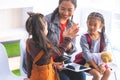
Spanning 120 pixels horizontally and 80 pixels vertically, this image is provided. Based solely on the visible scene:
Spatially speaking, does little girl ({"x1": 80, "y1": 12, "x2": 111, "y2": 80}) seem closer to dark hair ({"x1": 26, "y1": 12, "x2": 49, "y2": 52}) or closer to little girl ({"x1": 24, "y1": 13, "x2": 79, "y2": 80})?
little girl ({"x1": 24, "y1": 13, "x2": 79, "y2": 80})

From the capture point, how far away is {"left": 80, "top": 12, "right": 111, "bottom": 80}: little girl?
5.33ft

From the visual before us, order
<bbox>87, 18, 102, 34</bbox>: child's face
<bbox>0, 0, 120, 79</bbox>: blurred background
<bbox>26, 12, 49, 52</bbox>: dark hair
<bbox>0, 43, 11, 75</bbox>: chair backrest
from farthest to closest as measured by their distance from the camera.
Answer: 1. <bbox>0, 0, 120, 79</bbox>: blurred background
2. <bbox>0, 43, 11, 75</bbox>: chair backrest
3. <bbox>87, 18, 102, 34</bbox>: child's face
4. <bbox>26, 12, 49, 52</bbox>: dark hair

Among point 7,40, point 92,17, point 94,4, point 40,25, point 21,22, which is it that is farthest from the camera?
point 94,4

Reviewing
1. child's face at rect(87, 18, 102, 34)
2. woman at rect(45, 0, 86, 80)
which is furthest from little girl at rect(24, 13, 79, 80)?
child's face at rect(87, 18, 102, 34)

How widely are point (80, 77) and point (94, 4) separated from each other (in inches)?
68.3

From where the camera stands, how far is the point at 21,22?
9.23 ft

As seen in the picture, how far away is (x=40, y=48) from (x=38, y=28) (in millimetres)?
112

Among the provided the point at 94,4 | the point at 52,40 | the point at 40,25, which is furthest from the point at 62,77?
the point at 94,4

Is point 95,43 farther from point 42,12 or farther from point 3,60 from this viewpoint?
point 42,12

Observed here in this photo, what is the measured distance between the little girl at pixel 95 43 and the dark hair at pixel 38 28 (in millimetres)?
405

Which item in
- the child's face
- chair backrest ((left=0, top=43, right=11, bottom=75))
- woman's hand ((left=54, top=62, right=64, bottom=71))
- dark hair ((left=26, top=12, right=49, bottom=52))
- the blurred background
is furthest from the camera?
the blurred background

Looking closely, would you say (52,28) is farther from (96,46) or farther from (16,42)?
(16,42)

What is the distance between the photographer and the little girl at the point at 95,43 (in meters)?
1.63

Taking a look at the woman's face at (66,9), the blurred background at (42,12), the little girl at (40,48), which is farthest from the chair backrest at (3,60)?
the blurred background at (42,12)
